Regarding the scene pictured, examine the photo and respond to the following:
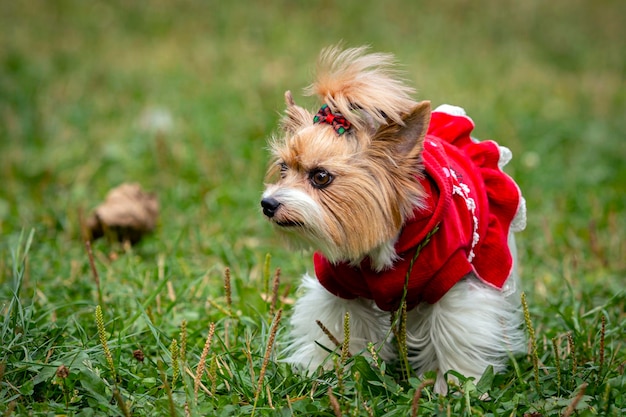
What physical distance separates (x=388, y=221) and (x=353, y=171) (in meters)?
0.24

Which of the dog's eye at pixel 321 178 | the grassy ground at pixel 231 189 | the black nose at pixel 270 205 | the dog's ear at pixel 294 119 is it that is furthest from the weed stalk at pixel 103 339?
the dog's ear at pixel 294 119

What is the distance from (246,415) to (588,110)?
7.21 m

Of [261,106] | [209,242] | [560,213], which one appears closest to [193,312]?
[209,242]

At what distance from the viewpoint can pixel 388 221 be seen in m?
2.77

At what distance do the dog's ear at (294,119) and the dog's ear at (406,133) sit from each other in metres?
0.33

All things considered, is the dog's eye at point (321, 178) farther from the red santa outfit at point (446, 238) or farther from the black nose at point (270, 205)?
the red santa outfit at point (446, 238)

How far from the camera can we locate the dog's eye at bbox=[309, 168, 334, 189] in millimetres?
2770

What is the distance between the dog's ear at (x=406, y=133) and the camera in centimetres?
274

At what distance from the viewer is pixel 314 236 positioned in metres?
2.76

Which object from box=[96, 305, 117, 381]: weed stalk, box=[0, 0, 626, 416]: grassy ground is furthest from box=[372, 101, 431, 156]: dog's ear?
box=[96, 305, 117, 381]: weed stalk

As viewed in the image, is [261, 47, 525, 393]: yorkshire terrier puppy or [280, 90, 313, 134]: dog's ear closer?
[261, 47, 525, 393]: yorkshire terrier puppy

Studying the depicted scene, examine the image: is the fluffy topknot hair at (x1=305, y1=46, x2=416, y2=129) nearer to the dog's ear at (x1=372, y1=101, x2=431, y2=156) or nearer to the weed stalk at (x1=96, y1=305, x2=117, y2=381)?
the dog's ear at (x1=372, y1=101, x2=431, y2=156)

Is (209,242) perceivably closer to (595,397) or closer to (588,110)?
(595,397)

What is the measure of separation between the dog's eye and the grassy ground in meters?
0.45
